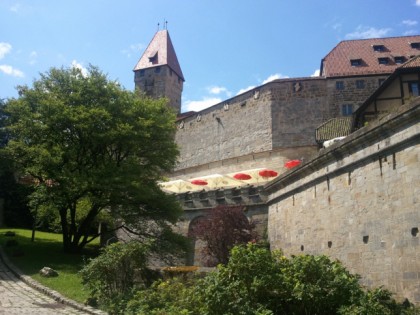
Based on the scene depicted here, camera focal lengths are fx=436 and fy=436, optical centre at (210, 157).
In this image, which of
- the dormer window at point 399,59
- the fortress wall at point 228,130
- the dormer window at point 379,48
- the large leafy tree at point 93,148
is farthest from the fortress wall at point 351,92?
the large leafy tree at point 93,148

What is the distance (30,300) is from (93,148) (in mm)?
10383

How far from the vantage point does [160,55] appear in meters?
72.0

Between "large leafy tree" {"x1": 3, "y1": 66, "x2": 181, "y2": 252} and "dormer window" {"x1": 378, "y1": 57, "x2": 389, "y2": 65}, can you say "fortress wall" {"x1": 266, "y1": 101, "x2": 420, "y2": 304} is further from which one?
"dormer window" {"x1": 378, "y1": 57, "x2": 389, "y2": 65}

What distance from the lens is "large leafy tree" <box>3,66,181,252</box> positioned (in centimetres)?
1981

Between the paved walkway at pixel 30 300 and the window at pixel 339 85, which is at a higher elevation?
the window at pixel 339 85

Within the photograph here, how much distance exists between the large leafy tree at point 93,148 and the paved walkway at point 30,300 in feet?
16.6

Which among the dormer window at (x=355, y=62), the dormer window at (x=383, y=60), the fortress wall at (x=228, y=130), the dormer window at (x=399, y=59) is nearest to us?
the dormer window at (x=383, y=60)

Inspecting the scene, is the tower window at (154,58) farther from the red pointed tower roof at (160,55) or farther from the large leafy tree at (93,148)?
the large leafy tree at (93,148)

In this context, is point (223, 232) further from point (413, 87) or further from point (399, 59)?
point (399, 59)

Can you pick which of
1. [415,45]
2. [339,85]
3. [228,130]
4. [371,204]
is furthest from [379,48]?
[371,204]

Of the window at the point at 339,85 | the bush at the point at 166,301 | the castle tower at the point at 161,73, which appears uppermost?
the castle tower at the point at 161,73

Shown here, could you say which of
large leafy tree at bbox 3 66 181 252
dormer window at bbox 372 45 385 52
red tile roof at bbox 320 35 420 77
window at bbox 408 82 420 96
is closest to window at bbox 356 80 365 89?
red tile roof at bbox 320 35 420 77

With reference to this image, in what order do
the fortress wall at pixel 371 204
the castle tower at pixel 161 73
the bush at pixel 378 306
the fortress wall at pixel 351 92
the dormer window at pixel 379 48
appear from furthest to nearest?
the castle tower at pixel 161 73 < the dormer window at pixel 379 48 < the fortress wall at pixel 351 92 < the fortress wall at pixel 371 204 < the bush at pixel 378 306

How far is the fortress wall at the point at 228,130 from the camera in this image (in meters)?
44.0
